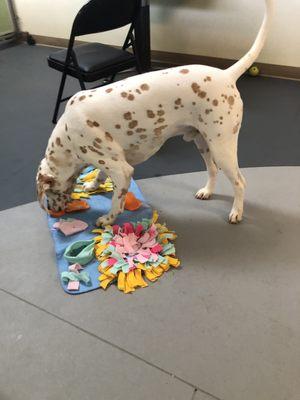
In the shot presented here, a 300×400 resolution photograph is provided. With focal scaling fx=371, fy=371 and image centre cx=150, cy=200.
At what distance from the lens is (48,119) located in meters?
3.26

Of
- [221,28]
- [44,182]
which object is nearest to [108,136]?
[44,182]

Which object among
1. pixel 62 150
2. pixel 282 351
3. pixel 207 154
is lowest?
pixel 282 351

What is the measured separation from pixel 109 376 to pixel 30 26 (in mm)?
5007

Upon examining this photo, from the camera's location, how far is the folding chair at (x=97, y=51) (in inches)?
101

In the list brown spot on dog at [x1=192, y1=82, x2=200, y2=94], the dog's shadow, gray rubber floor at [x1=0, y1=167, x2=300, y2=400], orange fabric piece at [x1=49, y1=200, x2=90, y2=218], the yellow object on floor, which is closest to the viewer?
gray rubber floor at [x1=0, y1=167, x2=300, y2=400]

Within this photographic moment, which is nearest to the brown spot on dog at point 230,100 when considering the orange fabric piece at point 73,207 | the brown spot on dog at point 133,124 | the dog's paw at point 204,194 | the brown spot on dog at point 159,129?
the brown spot on dog at point 159,129

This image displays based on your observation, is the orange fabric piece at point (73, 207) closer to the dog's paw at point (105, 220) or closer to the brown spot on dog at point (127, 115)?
the dog's paw at point (105, 220)

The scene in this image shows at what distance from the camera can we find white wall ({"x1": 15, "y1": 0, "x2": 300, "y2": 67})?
3.56m

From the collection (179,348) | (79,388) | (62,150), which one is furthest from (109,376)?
(62,150)

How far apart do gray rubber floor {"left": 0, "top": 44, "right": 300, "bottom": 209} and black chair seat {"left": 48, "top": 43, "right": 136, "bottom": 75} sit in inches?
21.8

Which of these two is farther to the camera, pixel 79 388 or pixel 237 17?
pixel 237 17

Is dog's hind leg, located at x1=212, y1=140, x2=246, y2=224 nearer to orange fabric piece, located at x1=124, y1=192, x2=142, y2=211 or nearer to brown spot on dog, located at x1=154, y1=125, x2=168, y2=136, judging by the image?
brown spot on dog, located at x1=154, y1=125, x2=168, y2=136

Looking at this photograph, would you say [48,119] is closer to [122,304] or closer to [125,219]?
[125,219]

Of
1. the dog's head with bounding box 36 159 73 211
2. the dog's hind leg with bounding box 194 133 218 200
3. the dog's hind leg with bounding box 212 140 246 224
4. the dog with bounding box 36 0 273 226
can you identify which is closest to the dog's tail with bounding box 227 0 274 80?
the dog with bounding box 36 0 273 226
